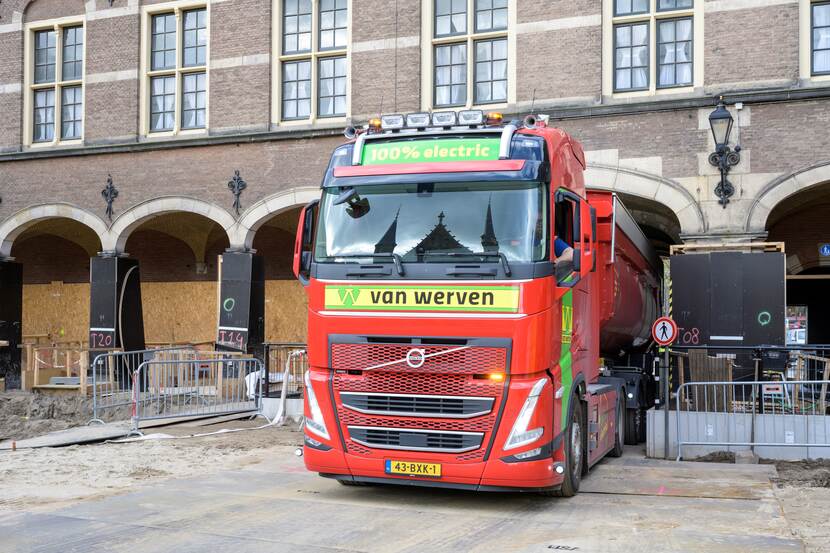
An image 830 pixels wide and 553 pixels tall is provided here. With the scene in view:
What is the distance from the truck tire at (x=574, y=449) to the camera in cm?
867

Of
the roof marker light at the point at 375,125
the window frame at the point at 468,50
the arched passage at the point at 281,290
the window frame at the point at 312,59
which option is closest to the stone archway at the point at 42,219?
the arched passage at the point at 281,290

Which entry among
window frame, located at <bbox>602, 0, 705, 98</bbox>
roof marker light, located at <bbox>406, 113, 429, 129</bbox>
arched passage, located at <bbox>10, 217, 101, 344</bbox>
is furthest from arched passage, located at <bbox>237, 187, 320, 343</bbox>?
roof marker light, located at <bbox>406, 113, 429, 129</bbox>

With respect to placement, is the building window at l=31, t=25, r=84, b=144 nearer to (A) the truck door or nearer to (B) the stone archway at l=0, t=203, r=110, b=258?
(B) the stone archway at l=0, t=203, r=110, b=258

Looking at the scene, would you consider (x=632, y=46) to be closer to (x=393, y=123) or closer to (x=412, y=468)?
(x=393, y=123)

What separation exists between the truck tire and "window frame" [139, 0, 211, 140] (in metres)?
13.3

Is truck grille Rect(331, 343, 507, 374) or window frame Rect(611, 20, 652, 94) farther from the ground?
window frame Rect(611, 20, 652, 94)

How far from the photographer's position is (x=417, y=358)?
8.05 m

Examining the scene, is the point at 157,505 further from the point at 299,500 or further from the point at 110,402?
the point at 110,402

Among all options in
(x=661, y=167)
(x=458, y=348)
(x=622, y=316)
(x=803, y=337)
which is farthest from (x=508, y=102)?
(x=803, y=337)

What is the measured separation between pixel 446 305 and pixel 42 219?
54.6ft

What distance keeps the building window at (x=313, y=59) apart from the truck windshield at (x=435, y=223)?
1079 centimetres

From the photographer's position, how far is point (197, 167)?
66.0 feet

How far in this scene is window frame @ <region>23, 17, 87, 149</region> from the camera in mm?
21484

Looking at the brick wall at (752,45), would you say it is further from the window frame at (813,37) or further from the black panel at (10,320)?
the black panel at (10,320)
